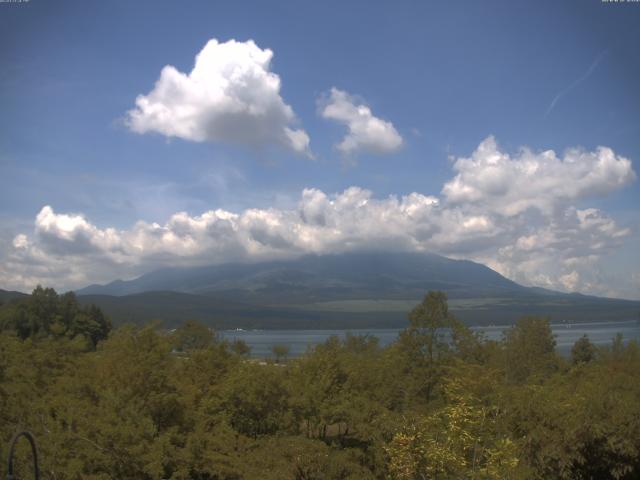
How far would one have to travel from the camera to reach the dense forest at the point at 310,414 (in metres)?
18.9

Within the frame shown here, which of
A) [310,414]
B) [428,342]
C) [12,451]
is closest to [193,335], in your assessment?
[428,342]

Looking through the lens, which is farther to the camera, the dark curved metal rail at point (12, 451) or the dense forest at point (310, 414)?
the dense forest at point (310, 414)

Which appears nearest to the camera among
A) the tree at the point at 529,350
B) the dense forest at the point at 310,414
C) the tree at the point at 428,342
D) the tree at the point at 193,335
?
the dense forest at the point at 310,414

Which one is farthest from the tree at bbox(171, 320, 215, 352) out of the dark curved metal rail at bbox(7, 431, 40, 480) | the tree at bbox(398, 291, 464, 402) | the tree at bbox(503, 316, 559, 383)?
the dark curved metal rail at bbox(7, 431, 40, 480)

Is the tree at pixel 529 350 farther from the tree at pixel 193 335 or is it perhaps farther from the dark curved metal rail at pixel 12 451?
the dark curved metal rail at pixel 12 451

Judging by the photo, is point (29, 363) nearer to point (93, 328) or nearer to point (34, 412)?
point (34, 412)

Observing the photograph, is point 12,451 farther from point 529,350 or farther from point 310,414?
point 529,350

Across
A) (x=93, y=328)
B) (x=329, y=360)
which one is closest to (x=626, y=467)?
(x=329, y=360)

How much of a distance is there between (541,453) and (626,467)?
267 cm

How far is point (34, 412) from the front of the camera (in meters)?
23.3

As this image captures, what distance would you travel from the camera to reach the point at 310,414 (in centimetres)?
3012

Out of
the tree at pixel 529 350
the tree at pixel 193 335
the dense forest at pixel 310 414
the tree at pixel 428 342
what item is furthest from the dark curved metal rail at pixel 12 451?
the tree at pixel 193 335

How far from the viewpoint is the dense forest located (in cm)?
1888

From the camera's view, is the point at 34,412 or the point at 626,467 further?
the point at 34,412
